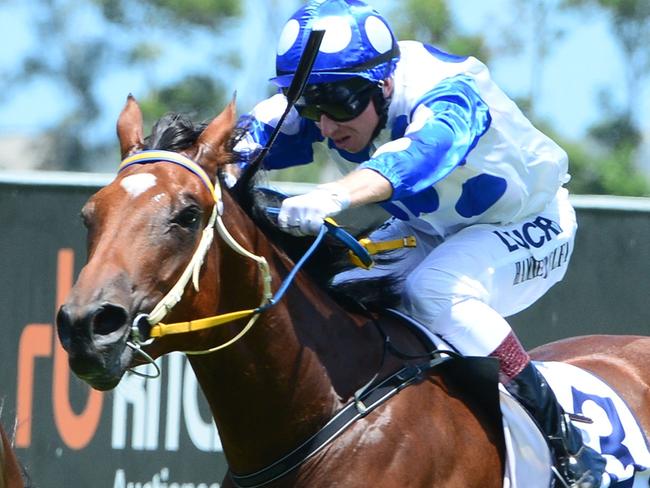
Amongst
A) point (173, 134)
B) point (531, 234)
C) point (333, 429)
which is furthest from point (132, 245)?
point (531, 234)

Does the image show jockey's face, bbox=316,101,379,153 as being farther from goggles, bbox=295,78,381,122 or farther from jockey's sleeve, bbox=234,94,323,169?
jockey's sleeve, bbox=234,94,323,169

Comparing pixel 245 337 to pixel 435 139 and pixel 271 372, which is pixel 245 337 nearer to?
pixel 271 372

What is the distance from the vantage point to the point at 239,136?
3.81 metres

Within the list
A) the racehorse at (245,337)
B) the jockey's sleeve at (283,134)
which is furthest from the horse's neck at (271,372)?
the jockey's sleeve at (283,134)

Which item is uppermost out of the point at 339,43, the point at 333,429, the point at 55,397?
the point at 339,43

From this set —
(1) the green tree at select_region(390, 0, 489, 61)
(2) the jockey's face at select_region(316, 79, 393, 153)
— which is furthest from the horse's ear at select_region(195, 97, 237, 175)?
(1) the green tree at select_region(390, 0, 489, 61)

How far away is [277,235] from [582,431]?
3.93ft

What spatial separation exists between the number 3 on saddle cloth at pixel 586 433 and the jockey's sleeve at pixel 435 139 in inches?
28.3

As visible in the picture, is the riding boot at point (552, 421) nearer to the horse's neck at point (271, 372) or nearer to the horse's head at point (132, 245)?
the horse's neck at point (271, 372)

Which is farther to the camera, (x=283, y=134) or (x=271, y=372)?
(x=283, y=134)

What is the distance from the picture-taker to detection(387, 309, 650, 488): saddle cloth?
158 inches

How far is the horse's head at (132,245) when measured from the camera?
3266 mm

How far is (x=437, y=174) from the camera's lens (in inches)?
153

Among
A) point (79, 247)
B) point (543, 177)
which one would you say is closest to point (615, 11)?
point (79, 247)
